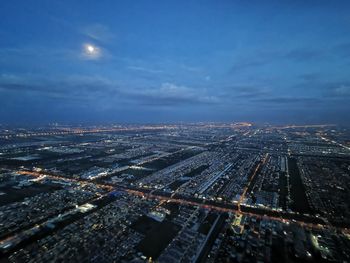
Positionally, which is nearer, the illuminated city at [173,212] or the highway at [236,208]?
the illuminated city at [173,212]

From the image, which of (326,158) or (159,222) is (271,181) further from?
(326,158)

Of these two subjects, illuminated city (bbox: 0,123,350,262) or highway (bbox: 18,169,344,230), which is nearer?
illuminated city (bbox: 0,123,350,262)

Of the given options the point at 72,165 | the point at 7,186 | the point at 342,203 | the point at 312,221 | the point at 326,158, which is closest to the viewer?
the point at 312,221

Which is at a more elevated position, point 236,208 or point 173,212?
point 173,212

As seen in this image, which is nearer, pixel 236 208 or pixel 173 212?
pixel 173 212

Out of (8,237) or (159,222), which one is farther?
(159,222)

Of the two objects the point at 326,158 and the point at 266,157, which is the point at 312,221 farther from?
the point at 326,158

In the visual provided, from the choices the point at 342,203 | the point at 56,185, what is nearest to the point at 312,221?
the point at 342,203

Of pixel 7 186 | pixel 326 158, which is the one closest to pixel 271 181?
pixel 326 158

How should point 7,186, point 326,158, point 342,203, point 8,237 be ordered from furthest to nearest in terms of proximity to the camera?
point 326,158, point 7,186, point 342,203, point 8,237
